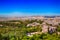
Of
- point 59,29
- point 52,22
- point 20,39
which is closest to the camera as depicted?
point 20,39

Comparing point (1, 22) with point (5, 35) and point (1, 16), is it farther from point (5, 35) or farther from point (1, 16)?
point (5, 35)

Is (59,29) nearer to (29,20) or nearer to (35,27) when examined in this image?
(35,27)

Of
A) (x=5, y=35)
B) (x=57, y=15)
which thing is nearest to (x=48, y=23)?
(x=57, y=15)

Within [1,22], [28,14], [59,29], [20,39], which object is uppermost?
[28,14]

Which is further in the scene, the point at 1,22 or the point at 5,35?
the point at 1,22

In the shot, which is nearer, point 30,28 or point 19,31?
point 19,31

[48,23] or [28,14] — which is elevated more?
[28,14]

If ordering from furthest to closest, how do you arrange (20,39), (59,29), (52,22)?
(52,22), (59,29), (20,39)
